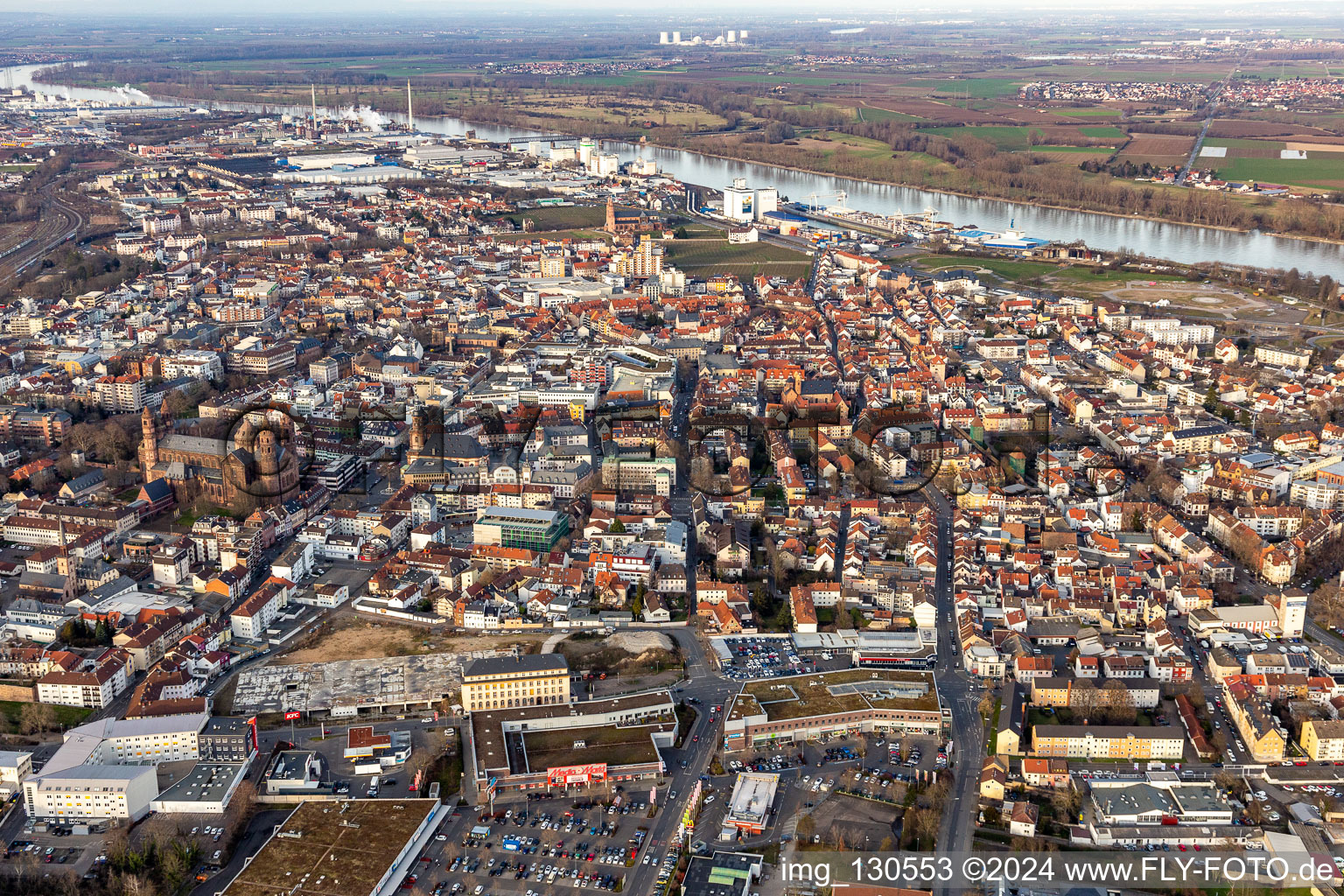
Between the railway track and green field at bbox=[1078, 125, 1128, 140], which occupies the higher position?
green field at bbox=[1078, 125, 1128, 140]

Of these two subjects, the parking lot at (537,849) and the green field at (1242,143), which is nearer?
the parking lot at (537,849)

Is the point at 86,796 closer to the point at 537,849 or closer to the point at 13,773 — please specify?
the point at 13,773

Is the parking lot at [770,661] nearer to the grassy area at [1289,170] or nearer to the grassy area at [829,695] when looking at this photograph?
the grassy area at [829,695]

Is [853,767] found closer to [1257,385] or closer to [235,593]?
[235,593]

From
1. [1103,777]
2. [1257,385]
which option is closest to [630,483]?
[1103,777]

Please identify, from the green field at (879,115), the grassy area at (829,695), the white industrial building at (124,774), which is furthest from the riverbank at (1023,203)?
the white industrial building at (124,774)

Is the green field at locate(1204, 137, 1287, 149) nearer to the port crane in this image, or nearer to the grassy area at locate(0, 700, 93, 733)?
the port crane

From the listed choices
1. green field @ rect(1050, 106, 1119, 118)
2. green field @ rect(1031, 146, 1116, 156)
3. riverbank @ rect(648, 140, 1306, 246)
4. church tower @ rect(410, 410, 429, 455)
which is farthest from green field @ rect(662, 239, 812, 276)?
green field @ rect(1050, 106, 1119, 118)
